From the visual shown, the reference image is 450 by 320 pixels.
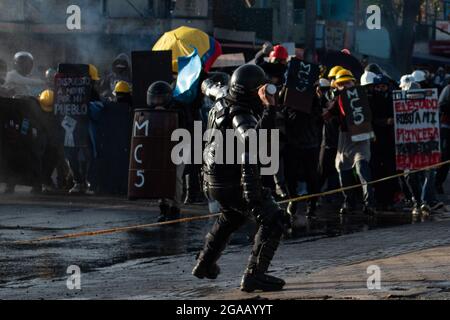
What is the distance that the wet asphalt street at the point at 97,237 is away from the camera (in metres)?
11.6

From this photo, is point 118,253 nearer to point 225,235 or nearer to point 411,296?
point 225,235

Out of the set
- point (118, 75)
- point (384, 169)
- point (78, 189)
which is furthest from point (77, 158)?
point (384, 169)

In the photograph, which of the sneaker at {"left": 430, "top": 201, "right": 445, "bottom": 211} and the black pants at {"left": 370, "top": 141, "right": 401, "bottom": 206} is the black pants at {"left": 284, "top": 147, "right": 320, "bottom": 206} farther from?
the sneaker at {"left": 430, "top": 201, "right": 445, "bottom": 211}

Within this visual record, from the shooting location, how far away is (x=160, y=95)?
14812 mm

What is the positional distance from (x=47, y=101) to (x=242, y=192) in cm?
949

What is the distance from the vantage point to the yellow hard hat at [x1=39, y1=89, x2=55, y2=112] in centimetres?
1911

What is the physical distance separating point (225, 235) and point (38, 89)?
1141 centimetres

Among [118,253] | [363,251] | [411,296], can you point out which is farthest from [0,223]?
[411,296]

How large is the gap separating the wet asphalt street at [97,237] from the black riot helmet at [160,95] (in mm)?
1375

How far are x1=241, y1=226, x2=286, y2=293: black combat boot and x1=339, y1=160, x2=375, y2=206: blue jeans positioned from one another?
239 inches

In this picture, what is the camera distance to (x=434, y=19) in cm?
4969

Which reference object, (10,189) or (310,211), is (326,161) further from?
(10,189)

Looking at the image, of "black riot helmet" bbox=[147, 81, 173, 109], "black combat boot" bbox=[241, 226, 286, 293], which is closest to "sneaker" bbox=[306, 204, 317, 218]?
"black riot helmet" bbox=[147, 81, 173, 109]

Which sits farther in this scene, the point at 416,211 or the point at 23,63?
the point at 23,63
